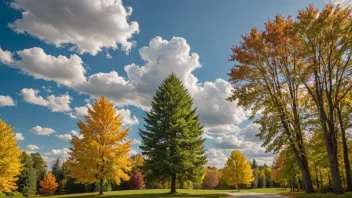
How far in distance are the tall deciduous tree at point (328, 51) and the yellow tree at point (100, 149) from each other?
18039 mm

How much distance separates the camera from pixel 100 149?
2539cm

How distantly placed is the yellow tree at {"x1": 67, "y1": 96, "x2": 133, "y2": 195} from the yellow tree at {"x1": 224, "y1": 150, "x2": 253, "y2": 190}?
1209 inches

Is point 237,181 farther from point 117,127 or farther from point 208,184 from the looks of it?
point 208,184

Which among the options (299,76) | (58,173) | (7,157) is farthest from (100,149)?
(58,173)

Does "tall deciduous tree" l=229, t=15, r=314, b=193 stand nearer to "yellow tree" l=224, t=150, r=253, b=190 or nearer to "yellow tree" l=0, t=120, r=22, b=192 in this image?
"yellow tree" l=0, t=120, r=22, b=192

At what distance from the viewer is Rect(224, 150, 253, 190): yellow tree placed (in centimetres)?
5125

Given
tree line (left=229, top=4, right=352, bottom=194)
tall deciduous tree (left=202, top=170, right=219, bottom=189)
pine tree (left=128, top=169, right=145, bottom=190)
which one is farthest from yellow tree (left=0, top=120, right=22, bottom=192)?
tall deciduous tree (left=202, top=170, right=219, bottom=189)

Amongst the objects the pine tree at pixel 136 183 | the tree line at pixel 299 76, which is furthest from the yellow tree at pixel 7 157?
the pine tree at pixel 136 183

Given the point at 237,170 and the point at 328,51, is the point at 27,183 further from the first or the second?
the point at 328,51

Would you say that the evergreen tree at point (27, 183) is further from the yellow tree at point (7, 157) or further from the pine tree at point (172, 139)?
the pine tree at point (172, 139)

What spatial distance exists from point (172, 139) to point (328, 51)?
52.4 feet

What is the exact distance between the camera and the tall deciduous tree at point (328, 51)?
1567 cm

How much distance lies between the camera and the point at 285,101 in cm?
2031

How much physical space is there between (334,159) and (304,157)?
4.04 meters
